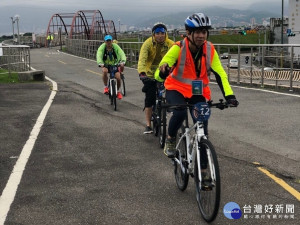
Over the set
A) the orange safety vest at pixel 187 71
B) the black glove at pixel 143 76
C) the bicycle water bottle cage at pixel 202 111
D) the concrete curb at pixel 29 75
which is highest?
the orange safety vest at pixel 187 71

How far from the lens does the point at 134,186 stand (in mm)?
5070

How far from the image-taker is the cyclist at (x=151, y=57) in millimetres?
7273

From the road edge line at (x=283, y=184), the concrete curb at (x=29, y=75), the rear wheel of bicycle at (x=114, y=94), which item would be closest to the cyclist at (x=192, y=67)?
the road edge line at (x=283, y=184)

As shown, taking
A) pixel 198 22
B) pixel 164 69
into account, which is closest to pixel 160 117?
pixel 164 69

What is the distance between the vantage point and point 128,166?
19.4 ft

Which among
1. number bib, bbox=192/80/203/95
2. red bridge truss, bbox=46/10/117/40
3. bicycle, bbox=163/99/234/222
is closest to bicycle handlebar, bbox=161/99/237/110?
bicycle, bbox=163/99/234/222

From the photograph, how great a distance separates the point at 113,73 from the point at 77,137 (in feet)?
14.0

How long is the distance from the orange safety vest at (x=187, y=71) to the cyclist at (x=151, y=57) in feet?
7.53

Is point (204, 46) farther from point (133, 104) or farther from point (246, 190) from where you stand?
point (133, 104)

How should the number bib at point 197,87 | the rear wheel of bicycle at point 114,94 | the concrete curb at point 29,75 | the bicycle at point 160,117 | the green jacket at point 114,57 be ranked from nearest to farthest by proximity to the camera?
1. the number bib at point 197,87
2. the bicycle at point 160,117
3. the rear wheel of bicycle at point 114,94
4. the green jacket at point 114,57
5. the concrete curb at point 29,75

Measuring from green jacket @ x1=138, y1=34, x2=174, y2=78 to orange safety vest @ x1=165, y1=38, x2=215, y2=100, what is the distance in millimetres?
2526

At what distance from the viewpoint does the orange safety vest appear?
183 inches

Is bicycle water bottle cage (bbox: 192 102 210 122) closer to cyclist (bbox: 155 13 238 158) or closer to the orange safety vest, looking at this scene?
cyclist (bbox: 155 13 238 158)

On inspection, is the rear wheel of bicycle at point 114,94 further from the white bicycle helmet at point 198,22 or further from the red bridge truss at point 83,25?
the red bridge truss at point 83,25
